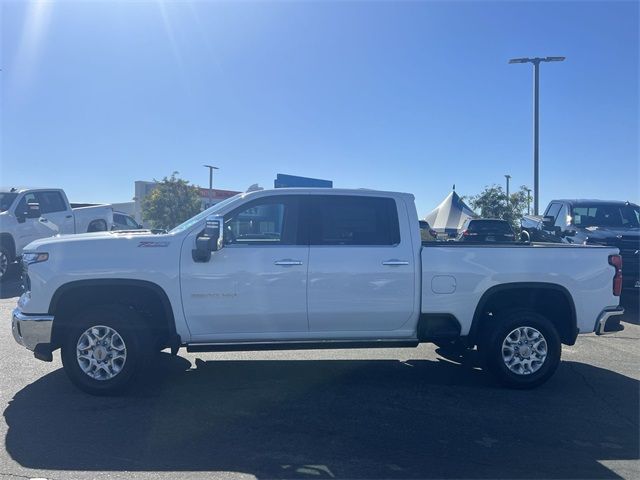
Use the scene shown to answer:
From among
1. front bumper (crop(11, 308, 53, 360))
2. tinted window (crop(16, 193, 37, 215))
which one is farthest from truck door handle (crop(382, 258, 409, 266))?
tinted window (crop(16, 193, 37, 215))

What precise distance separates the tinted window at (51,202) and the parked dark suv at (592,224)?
475 inches

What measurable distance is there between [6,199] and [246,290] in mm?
10503

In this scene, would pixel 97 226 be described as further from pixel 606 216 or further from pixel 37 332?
pixel 606 216

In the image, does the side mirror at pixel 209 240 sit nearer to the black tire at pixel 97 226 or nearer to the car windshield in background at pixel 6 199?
the car windshield in background at pixel 6 199

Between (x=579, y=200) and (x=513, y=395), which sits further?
(x=579, y=200)

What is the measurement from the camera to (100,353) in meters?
5.58

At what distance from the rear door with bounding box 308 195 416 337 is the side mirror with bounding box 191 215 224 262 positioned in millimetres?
969

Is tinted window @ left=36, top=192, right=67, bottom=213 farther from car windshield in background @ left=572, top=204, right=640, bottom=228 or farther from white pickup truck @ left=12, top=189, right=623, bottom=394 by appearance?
car windshield in background @ left=572, top=204, right=640, bottom=228

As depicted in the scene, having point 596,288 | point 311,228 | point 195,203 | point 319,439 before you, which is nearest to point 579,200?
point 596,288

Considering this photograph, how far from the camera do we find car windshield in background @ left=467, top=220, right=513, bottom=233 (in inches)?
695

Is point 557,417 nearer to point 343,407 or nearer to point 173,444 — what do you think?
point 343,407

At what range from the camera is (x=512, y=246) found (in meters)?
6.05

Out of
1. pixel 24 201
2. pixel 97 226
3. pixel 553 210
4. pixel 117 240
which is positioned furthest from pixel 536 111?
pixel 117 240

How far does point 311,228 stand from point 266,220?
1.59 feet
